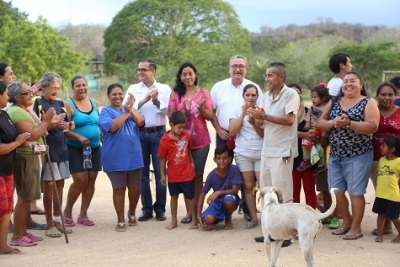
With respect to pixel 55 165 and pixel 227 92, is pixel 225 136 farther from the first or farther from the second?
pixel 55 165

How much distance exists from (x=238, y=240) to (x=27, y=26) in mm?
30750

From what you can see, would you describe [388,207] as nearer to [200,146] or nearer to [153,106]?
[200,146]

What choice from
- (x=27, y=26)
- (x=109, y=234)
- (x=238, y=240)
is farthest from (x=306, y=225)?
(x=27, y=26)

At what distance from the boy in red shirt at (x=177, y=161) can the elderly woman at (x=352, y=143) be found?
5.62ft

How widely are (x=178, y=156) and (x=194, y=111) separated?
62 cm

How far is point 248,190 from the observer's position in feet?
25.1

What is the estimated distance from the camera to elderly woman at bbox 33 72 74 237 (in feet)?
24.3

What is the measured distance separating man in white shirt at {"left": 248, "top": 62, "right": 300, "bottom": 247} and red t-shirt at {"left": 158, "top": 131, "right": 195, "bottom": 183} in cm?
120

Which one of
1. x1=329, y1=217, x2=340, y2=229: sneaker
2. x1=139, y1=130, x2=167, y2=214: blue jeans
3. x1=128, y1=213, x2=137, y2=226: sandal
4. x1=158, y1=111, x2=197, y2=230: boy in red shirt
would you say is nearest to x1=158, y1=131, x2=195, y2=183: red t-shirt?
x1=158, y1=111, x2=197, y2=230: boy in red shirt

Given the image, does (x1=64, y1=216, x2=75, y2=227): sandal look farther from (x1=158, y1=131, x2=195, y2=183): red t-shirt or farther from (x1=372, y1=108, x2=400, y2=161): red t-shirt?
(x1=372, y1=108, x2=400, y2=161): red t-shirt

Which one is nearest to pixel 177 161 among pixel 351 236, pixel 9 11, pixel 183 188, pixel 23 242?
pixel 183 188

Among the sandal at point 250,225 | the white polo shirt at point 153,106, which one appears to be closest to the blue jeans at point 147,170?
the white polo shirt at point 153,106

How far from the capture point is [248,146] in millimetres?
7520

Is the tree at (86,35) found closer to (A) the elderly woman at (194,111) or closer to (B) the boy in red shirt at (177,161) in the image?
(A) the elderly woman at (194,111)
